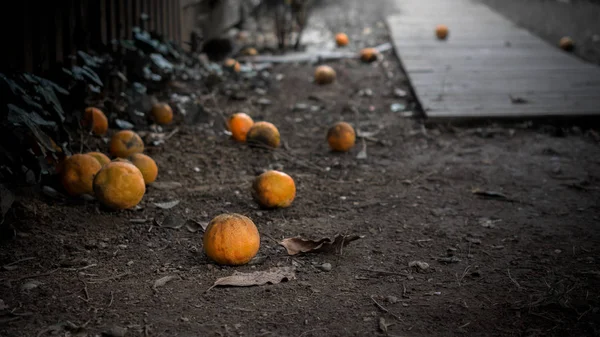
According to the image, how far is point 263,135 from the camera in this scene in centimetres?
518

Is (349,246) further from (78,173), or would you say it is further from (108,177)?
(78,173)

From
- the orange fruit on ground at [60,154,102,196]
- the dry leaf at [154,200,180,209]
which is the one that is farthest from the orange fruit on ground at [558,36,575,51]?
the orange fruit on ground at [60,154,102,196]

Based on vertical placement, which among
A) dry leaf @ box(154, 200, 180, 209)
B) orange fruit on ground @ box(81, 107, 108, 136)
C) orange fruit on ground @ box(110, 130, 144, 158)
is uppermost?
orange fruit on ground @ box(81, 107, 108, 136)

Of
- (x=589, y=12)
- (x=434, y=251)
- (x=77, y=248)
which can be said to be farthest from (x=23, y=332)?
(x=589, y=12)

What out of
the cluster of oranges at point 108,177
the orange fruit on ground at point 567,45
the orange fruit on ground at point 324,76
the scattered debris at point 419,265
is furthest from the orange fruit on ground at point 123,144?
the orange fruit on ground at point 567,45

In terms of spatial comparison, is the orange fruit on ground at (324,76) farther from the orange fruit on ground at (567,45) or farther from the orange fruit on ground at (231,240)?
the orange fruit on ground at (231,240)

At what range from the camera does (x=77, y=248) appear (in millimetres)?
3373

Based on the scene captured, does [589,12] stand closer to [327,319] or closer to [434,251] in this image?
[434,251]

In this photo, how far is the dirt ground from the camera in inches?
109

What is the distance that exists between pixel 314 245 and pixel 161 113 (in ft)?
8.73

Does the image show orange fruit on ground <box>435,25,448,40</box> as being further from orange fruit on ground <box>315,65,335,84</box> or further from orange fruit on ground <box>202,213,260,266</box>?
orange fruit on ground <box>202,213,260,266</box>

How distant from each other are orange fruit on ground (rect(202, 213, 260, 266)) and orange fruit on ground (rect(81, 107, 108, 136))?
73.9 inches

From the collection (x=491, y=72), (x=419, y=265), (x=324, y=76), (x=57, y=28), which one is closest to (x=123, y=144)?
(x=57, y=28)

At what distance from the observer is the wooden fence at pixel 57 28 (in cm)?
425
